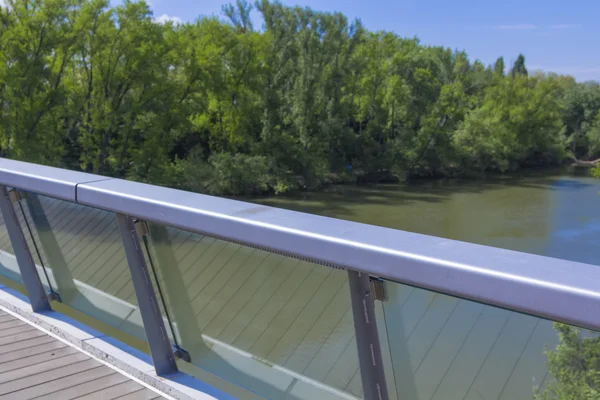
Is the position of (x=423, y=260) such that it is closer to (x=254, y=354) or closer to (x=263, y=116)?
(x=254, y=354)

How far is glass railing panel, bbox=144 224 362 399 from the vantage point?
151cm

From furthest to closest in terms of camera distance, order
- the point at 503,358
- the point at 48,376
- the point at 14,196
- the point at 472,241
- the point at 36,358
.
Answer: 1. the point at 472,241
2. the point at 14,196
3. the point at 36,358
4. the point at 48,376
5. the point at 503,358

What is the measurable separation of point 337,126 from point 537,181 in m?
13.0

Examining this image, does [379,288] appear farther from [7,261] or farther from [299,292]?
[7,261]

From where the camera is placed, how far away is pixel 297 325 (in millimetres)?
1619

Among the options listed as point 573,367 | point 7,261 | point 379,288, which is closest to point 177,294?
point 379,288

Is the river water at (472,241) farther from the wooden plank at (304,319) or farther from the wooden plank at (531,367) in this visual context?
the wooden plank at (304,319)

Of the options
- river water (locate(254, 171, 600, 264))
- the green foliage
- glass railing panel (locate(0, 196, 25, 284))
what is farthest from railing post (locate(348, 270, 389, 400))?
river water (locate(254, 171, 600, 264))

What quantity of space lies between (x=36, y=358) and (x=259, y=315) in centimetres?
110

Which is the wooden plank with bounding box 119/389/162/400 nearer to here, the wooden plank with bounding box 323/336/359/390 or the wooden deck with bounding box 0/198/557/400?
the wooden deck with bounding box 0/198/557/400

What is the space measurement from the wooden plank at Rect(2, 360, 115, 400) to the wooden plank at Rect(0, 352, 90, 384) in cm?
9

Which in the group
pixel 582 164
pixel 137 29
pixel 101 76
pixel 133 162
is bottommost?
pixel 582 164

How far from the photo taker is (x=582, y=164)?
42.9 m

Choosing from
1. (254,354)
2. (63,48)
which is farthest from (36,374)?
(63,48)
